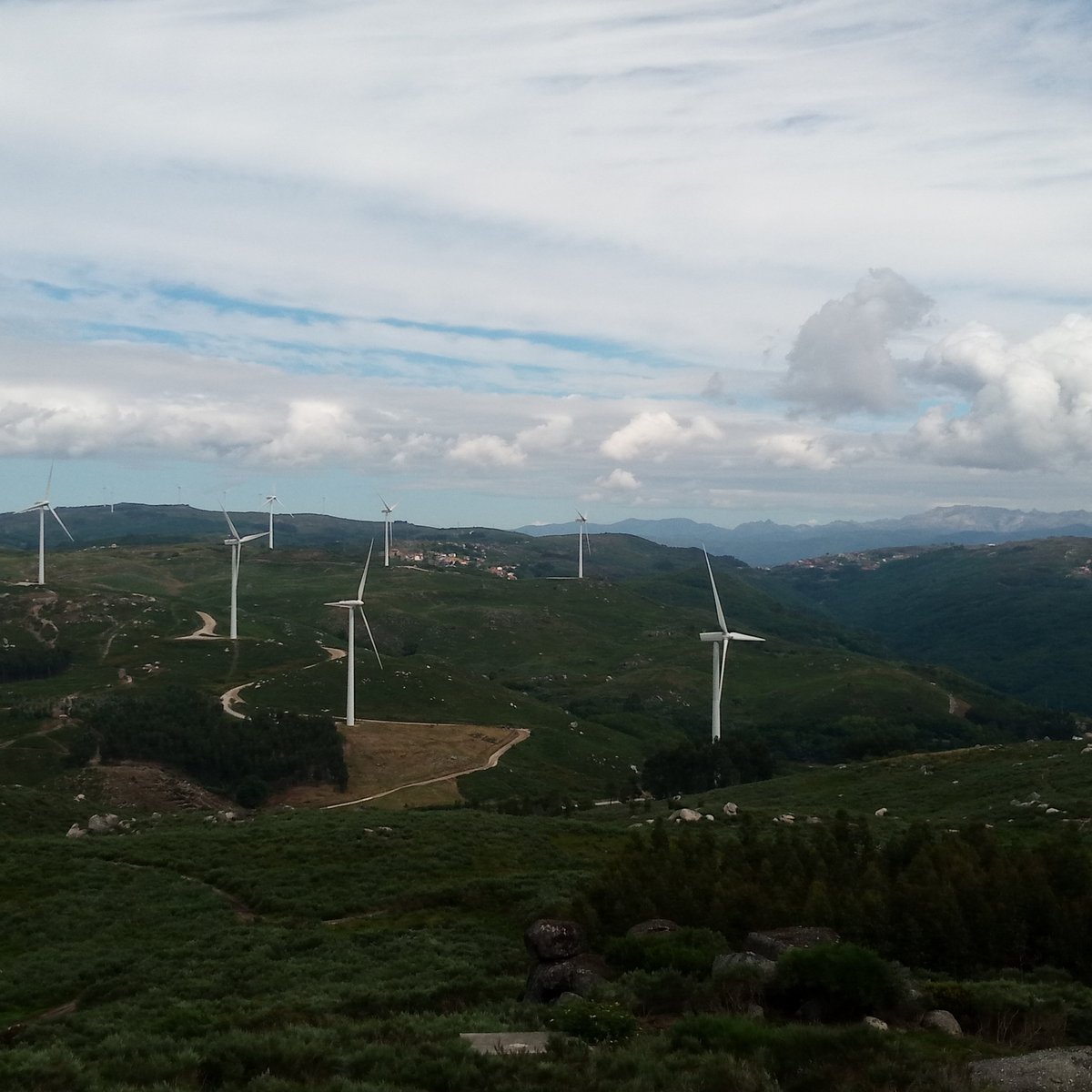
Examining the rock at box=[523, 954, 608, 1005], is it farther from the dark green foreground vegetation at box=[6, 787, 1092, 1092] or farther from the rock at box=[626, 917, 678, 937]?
the rock at box=[626, 917, 678, 937]

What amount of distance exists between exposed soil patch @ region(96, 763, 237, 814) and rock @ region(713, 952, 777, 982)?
78605 millimetres

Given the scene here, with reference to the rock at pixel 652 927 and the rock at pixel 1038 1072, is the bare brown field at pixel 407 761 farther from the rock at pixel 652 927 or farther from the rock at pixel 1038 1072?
the rock at pixel 1038 1072

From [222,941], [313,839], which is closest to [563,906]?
[222,941]

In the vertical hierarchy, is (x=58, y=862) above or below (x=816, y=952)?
below

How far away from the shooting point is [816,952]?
77.7 ft

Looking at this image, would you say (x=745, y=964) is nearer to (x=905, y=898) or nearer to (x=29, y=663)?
(x=905, y=898)

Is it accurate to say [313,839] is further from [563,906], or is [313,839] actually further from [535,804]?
[535,804]

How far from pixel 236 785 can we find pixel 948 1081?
103471 millimetres

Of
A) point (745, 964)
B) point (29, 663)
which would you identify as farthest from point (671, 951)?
point (29, 663)

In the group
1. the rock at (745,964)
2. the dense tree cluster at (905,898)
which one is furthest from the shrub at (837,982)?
the dense tree cluster at (905,898)

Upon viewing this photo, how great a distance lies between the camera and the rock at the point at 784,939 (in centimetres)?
2642

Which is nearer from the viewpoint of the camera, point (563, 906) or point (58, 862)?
point (563, 906)

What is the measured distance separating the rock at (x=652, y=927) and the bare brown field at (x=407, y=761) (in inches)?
2893

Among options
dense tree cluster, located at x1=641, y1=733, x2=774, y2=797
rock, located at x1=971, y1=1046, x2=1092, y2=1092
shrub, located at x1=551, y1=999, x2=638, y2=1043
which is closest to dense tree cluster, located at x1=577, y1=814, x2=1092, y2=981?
shrub, located at x1=551, y1=999, x2=638, y2=1043
